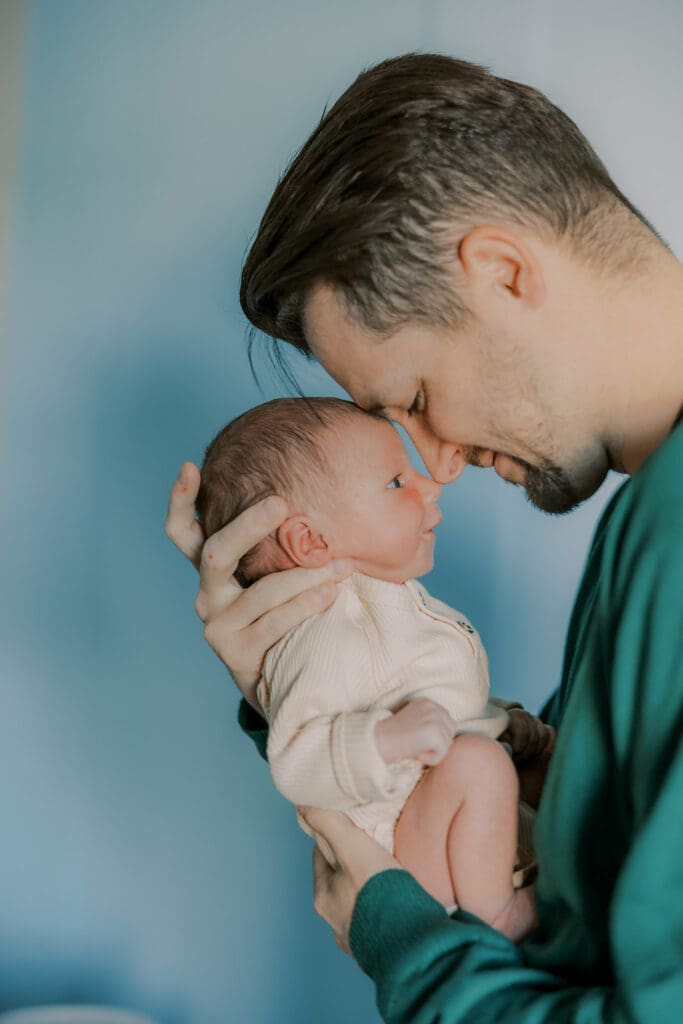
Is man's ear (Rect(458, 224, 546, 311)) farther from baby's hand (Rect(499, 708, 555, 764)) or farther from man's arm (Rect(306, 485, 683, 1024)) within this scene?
baby's hand (Rect(499, 708, 555, 764))

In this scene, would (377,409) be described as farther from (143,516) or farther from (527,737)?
(143,516)

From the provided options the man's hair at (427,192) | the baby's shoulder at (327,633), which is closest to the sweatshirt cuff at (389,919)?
the baby's shoulder at (327,633)

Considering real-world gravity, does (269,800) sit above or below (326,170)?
below

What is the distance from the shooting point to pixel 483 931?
110 centimetres

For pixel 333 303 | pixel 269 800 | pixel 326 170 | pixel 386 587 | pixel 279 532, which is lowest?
pixel 269 800

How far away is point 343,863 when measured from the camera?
4.06ft

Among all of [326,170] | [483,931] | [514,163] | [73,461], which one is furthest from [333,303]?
[73,461]

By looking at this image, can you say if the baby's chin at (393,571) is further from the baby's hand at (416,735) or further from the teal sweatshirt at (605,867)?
the teal sweatshirt at (605,867)

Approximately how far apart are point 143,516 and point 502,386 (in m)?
1.09

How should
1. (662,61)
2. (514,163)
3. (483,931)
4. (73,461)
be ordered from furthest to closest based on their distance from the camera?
(662,61), (73,461), (514,163), (483,931)

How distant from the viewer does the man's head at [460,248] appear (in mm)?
1181

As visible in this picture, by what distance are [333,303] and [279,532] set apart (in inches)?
11.3

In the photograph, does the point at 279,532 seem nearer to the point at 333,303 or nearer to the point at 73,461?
the point at 333,303

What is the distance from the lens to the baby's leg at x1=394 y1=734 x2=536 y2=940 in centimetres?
121
